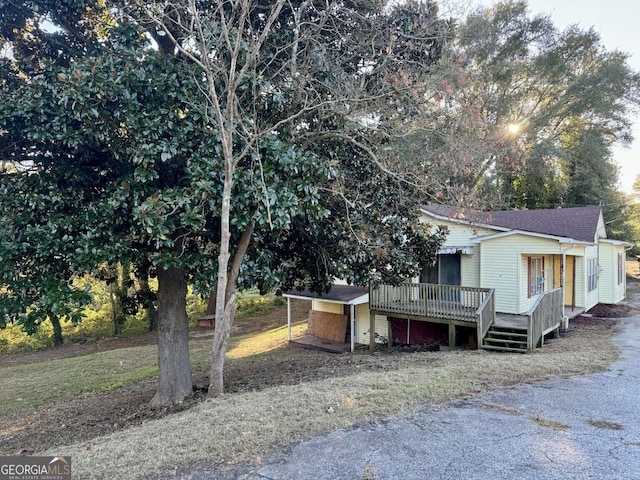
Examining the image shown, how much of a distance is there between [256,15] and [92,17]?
276 cm

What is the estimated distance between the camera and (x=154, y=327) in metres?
20.2

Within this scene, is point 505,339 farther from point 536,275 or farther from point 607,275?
point 607,275

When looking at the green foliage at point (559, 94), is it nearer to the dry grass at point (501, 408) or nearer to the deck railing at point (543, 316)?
the deck railing at point (543, 316)

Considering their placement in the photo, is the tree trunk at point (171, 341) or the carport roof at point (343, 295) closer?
the tree trunk at point (171, 341)

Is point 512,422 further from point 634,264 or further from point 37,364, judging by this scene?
point 634,264

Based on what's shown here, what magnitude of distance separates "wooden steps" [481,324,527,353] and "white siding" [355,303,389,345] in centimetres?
439

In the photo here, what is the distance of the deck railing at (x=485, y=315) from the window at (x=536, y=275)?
3379mm

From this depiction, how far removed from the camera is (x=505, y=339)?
10492 millimetres

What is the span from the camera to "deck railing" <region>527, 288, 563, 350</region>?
987 centimetres

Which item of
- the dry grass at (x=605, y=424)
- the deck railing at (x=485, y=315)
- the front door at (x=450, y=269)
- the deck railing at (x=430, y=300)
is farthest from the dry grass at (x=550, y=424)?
the front door at (x=450, y=269)

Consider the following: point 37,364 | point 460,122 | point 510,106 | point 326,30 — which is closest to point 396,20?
point 326,30

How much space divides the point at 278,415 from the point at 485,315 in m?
7.86

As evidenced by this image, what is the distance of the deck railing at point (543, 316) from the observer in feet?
32.4

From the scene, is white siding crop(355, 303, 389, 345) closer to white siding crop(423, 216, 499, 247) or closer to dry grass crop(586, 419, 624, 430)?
white siding crop(423, 216, 499, 247)
